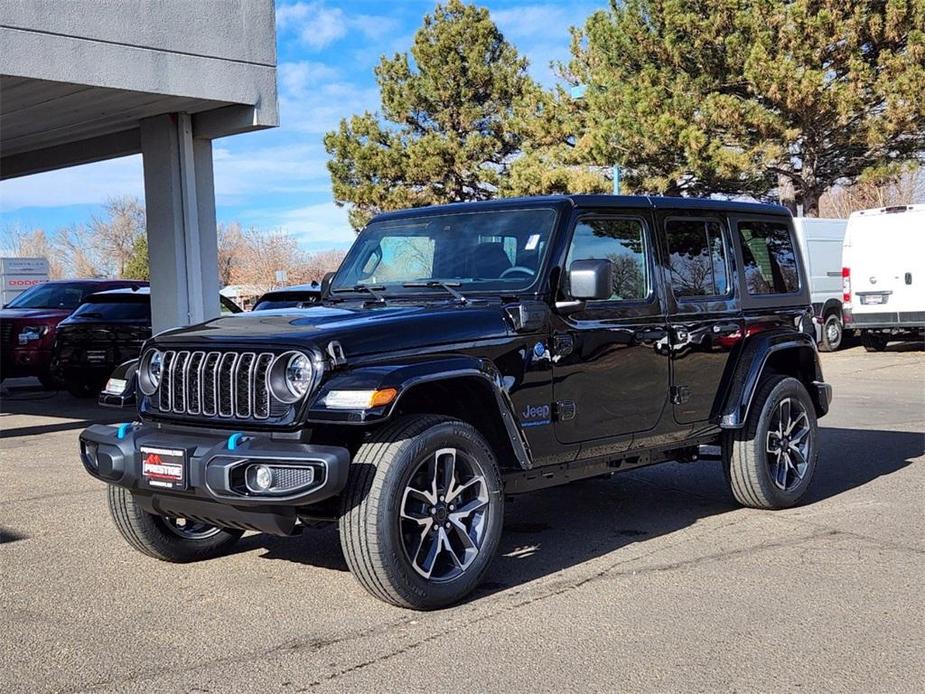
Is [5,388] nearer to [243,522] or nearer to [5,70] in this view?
[5,70]

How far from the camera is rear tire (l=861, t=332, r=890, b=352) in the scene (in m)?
20.1

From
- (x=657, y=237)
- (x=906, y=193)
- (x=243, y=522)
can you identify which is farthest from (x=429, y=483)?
(x=906, y=193)

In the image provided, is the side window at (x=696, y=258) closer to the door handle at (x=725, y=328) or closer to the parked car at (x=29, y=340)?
the door handle at (x=725, y=328)

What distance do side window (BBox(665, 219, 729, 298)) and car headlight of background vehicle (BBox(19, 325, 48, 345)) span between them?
1131cm

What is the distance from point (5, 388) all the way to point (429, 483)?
13717mm

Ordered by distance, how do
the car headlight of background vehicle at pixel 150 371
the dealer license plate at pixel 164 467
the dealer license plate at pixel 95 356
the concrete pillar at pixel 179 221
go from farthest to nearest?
the dealer license plate at pixel 95 356 → the concrete pillar at pixel 179 221 → the car headlight of background vehicle at pixel 150 371 → the dealer license plate at pixel 164 467

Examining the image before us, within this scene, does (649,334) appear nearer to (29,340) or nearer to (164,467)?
(164,467)

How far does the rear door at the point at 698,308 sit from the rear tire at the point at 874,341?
572 inches

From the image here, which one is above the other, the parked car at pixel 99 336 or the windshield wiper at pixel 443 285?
the windshield wiper at pixel 443 285

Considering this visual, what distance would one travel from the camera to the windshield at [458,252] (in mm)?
5703

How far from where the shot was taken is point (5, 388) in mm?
16750

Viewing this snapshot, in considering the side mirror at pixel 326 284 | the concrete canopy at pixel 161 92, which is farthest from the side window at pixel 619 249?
the concrete canopy at pixel 161 92

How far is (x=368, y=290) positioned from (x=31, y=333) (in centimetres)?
1070

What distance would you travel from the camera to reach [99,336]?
14.1m
